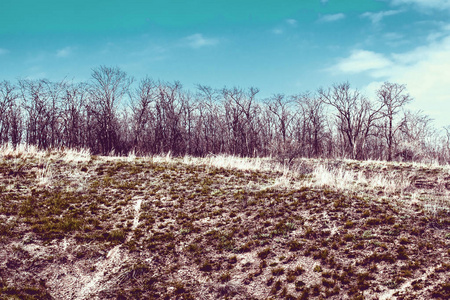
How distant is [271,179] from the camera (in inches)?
Answer: 549

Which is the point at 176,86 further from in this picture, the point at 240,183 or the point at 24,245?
the point at 24,245

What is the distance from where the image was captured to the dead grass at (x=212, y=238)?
673 centimetres

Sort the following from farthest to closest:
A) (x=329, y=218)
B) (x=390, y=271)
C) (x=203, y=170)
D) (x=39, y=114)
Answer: (x=39, y=114), (x=203, y=170), (x=329, y=218), (x=390, y=271)

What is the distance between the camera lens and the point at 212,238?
895cm

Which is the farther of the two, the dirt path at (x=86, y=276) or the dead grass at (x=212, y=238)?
the dirt path at (x=86, y=276)

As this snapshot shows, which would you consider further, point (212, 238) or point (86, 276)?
point (212, 238)

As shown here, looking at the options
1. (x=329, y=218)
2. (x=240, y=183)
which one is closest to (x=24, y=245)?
(x=240, y=183)

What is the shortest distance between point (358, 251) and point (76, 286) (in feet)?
24.1

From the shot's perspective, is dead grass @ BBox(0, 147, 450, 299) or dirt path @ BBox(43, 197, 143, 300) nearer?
dead grass @ BBox(0, 147, 450, 299)

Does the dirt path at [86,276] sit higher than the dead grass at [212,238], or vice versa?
the dead grass at [212,238]

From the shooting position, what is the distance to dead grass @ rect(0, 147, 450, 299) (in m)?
6.73

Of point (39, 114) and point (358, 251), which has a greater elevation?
point (39, 114)

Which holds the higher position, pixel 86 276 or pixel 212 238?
pixel 212 238

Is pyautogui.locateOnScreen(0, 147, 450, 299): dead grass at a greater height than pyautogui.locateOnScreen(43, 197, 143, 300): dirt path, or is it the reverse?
pyautogui.locateOnScreen(0, 147, 450, 299): dead grass
